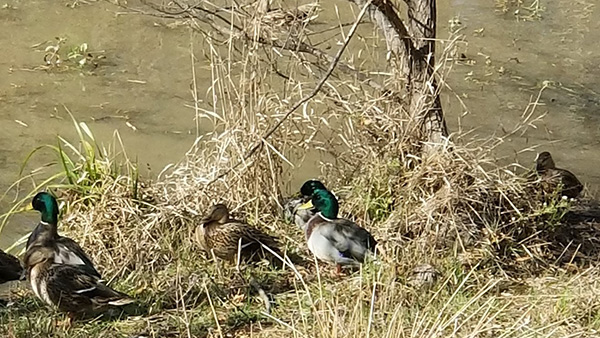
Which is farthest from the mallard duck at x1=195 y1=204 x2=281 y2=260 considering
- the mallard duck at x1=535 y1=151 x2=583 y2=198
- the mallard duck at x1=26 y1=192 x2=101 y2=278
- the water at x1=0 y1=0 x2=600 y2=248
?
the mallard duck at x1=535 y1=151 x2=583 y2=198

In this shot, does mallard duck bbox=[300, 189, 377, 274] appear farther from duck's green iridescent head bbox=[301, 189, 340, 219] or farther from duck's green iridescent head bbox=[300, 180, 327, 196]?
duck's green iridescent head bbox=[300, 180, 327, 196]

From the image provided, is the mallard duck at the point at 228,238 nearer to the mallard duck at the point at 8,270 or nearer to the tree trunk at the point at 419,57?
the mallard duck at the point at 8,270

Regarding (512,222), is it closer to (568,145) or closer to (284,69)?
(284,69)

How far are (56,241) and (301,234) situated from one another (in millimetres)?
1495

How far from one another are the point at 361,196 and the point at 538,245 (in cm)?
107

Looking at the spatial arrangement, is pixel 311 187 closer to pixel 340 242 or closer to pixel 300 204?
pixel 300 204

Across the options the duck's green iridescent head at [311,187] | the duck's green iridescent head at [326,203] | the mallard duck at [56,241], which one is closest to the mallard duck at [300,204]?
the duck's green iridescent head at [311,187]

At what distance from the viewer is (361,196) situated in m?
6.14

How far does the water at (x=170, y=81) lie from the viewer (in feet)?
26.1

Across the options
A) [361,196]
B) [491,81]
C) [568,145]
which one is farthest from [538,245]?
[491,81]

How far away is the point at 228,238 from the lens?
220 inches

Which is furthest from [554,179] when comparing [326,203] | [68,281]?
[68,281]

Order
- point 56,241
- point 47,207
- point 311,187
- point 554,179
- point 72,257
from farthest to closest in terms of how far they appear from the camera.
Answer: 1. point 554,179
2. point 311,187
3. point 47,207
4. point 56,241
5. point 72,257

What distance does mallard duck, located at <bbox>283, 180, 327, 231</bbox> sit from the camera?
19.7 feet
